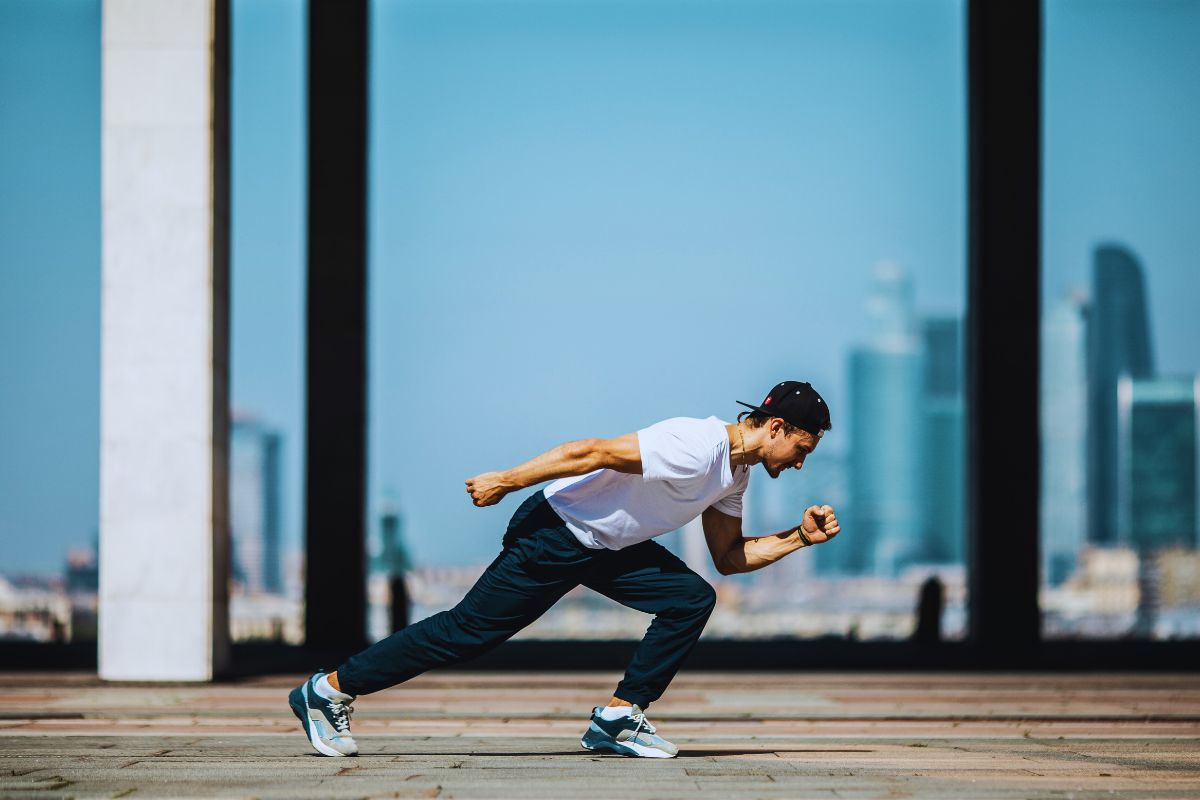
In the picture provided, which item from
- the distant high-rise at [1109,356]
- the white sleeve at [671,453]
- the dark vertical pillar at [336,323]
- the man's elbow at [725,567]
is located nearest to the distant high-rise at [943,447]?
the distant high-rise at [1109,356]

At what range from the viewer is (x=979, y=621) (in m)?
10.1

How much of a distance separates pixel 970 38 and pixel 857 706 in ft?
18.1

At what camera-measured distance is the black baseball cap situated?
413cm

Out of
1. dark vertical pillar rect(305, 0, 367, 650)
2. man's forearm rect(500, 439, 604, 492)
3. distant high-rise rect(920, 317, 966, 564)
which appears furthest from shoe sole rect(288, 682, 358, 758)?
distant high-rise rect(920, 317, 966, 564)

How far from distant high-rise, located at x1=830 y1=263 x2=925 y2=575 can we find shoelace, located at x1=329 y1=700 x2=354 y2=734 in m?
7.95

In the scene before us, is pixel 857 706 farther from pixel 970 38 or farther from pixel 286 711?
pixel 970 38

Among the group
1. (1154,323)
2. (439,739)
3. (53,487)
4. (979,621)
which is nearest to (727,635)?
(979,621)

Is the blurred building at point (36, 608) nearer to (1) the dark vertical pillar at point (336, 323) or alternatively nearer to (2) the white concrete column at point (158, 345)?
(1) the dark vertical pillar at point (336, 323)

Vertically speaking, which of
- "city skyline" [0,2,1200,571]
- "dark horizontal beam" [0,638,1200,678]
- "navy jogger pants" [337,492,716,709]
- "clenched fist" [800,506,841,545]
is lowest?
"dark horizontal beam" [0,638,1200,678]

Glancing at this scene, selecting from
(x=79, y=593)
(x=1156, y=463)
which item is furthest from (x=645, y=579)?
(x=1156, y=463)

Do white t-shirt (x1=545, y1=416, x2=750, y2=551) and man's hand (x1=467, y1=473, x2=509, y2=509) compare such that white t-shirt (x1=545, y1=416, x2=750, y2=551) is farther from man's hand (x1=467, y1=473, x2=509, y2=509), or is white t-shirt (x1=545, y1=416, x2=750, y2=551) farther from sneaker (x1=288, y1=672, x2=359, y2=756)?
sneaker (x1=288, y1=672, x2=359, y2=756)

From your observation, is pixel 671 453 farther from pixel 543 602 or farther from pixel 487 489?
pixel 543 602

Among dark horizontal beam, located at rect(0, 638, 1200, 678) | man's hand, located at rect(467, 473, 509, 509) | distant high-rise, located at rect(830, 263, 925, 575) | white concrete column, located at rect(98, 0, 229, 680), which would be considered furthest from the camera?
distant high-rise, located at rect(830, 263, 925, 575)

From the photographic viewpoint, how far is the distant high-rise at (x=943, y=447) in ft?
34.9
